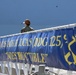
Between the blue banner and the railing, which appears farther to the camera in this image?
the railing

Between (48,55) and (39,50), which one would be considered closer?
(48,55)

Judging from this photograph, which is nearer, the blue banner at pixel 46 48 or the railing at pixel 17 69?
the blue banner at pixel 46 48

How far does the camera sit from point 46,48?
605cm

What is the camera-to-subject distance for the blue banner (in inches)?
204

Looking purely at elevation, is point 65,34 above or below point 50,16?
below

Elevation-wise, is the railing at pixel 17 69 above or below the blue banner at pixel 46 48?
below

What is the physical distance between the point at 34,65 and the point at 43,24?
22.5 meters

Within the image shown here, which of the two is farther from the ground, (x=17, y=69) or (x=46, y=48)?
(x=46, y=48)

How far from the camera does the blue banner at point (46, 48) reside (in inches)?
204

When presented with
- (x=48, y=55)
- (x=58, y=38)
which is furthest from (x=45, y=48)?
(x=58, y=38)

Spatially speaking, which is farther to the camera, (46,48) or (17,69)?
(17,69)

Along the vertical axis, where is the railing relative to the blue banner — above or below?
below

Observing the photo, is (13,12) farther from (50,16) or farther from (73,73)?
(73,73)

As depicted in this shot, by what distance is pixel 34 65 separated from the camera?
22.8 ft
